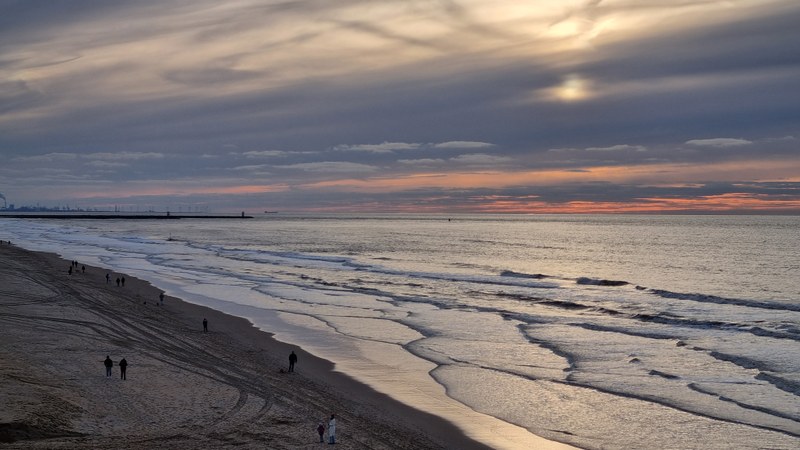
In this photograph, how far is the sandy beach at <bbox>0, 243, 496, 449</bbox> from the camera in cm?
1966

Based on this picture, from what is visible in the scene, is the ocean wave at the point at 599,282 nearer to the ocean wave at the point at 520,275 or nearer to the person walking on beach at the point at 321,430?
the ocean wave at the point at 520,275

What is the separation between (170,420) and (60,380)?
19.6ft

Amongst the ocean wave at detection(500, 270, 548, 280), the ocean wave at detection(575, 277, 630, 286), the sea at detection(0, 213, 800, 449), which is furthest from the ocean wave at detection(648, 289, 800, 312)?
the ocean wave at detection(500, 270, 548, 280)

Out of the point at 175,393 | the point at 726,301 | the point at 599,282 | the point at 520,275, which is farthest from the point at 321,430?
the point at 520,275

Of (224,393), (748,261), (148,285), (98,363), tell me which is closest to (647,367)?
(224,393)

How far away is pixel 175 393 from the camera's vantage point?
24172 mm

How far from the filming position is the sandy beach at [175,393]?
64.5ft

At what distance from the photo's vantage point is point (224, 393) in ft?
80.7

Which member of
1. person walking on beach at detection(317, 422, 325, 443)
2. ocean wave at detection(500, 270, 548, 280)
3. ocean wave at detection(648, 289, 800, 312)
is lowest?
ocean wave at detection(500, 270, 548, 280)

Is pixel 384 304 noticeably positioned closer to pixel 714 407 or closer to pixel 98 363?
pixel 98 363

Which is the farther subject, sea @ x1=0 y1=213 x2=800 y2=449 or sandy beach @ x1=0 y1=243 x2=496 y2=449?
sea @ x1=0 y1=213 x2=800 y2=449

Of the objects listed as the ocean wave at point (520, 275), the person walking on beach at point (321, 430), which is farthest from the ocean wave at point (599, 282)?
the person walking on beach at point (321, 430)

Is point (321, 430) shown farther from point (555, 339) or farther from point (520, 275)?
point (520, 275)

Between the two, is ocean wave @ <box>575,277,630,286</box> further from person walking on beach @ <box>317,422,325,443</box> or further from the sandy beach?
person walking on beach @ <box>317,422,325,443</box>
